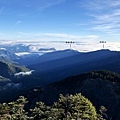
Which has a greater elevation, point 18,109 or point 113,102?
point 18,109

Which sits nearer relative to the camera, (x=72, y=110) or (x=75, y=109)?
(x=75, y=109)

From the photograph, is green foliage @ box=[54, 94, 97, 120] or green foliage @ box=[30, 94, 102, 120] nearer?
green foliage @ box=[54, 94, 97, 120]

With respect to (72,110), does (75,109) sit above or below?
above

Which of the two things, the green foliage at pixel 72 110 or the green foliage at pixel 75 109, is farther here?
the green foliage at pixel 72 110

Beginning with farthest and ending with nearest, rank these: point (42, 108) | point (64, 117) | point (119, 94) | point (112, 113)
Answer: point (119, 94) → point (112, 113) → point (42, 108) → point (64, 117)

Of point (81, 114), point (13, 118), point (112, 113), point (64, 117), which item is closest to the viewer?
point (81, 114)

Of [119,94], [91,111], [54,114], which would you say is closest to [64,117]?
[54,114]

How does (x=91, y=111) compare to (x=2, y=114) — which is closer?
(x=91, y=111)

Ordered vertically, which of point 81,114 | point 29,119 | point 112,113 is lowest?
point 112,113

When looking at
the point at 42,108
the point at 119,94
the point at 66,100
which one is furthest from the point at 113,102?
the point at 66,100

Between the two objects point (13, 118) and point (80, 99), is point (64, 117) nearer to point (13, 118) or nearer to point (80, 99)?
point (80, 99)
